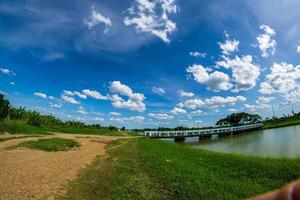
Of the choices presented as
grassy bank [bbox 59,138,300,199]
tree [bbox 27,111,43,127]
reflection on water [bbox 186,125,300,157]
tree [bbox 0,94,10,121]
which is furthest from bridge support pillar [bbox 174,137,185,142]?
grassy bank [bbox 59,138,300,199]

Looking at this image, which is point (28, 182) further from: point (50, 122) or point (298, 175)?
point (50, 122)

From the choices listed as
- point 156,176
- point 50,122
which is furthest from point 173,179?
point 50,122

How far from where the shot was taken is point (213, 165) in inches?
569

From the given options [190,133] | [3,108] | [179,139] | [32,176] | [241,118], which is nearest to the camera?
[32,176]

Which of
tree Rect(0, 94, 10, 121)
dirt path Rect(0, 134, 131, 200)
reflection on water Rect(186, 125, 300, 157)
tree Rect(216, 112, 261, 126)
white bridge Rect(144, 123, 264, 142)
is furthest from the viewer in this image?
tree Rect(216, 112, 261, 126)

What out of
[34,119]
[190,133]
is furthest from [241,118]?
[34,119]

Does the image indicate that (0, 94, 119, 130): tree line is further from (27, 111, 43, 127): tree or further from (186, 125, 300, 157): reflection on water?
(186, 125, 300, 157): reflection on water

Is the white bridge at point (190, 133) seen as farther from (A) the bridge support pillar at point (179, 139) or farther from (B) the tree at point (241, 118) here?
(B) the tree at point (241, 118)

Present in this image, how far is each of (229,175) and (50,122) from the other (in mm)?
52200

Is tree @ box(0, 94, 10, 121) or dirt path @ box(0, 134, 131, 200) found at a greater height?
tree @ box(0, 94, 10, 121)

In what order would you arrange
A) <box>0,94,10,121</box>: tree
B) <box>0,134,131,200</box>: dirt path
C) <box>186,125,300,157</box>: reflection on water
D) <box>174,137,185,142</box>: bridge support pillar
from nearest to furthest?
<box>0,134,131,200</box>: dirt path
<box>186,125,300,157</box>: reflection on water
<box>0,94,10,121</box>: tree
<box>174,137,185,142</box>: bridge support pillar

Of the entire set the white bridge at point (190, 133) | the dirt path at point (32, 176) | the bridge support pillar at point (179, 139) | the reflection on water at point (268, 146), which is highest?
the white bridge at point (190, 133)

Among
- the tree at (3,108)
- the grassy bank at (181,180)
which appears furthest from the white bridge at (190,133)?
the grassy bank at (181,180)

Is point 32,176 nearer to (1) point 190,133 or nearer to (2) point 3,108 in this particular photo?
(2) point 3,108
